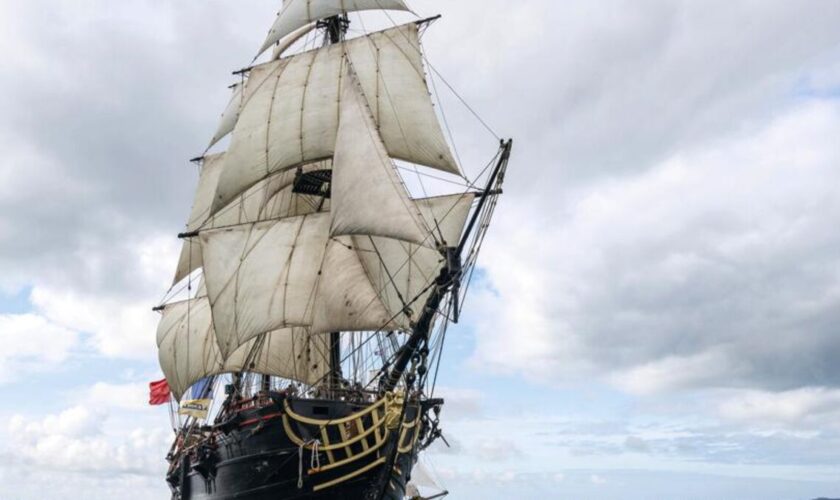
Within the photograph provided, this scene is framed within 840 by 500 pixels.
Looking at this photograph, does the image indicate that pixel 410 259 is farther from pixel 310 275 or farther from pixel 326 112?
pixel 326 112

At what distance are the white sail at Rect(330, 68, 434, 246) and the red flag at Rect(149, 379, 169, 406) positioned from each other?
2826 cm

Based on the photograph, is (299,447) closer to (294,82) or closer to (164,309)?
(294,82)

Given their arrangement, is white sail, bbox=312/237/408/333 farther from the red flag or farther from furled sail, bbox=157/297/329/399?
the red flag

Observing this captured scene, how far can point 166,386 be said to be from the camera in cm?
5416

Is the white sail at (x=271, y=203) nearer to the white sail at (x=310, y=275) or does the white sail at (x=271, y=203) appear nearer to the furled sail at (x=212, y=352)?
the white sail at (x=310, y=275)

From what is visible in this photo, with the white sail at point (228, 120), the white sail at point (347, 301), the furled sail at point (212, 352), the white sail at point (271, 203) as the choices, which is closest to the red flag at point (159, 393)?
the furled sail at point (212, 352)

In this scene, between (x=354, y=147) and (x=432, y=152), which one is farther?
(x=432, y=152)

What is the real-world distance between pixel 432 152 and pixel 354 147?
26.0 ft

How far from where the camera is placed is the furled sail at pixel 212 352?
42844mm

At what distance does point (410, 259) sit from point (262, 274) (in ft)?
23.1

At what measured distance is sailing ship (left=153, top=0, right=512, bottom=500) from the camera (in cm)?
3011

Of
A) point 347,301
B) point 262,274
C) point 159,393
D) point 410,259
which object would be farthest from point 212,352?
point 410,259

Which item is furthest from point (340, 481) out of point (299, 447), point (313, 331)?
point (313, 331)

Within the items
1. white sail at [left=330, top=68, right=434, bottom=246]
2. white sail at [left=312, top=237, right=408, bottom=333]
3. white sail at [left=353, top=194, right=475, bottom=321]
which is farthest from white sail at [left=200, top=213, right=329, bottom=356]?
white sail at [left=330, top=68, right=434, bottom=246]
